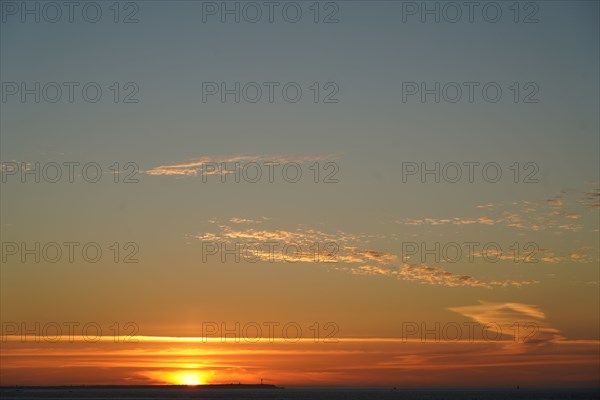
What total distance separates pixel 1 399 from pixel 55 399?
11821 millimetres

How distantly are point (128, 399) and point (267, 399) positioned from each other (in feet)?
98.3

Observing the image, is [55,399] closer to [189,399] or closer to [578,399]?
[189,399]

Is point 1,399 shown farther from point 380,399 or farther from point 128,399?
point 380,399

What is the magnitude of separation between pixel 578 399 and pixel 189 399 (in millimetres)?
84875

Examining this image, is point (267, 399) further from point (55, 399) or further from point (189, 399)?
point (55, 399)

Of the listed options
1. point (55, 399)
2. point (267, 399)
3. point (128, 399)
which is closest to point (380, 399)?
point (267, 399)

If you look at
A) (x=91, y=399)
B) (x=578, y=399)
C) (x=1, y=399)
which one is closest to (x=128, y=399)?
(x=91, y=399)

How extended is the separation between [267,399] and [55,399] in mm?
48630

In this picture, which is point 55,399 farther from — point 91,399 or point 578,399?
point 578,399

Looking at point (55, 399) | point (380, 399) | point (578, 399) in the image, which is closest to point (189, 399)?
point (55, 399)

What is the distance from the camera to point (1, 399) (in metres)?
189

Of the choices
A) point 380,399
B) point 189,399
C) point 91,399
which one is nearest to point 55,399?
point 91,399

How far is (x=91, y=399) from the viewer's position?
627ft

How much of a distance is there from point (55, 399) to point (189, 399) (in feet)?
A: 97.7
